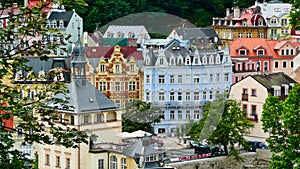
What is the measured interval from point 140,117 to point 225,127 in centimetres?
350

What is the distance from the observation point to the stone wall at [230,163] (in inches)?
1020

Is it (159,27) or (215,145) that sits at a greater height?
(159,27)

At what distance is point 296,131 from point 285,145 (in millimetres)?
289

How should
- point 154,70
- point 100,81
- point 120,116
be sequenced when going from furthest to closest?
point 100,81 → point 154,70 → point 120,116

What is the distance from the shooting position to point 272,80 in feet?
101

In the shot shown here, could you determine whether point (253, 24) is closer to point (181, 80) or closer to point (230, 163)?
point (181, 80)

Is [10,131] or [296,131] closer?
[10,131]

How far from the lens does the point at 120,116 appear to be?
2519 cm

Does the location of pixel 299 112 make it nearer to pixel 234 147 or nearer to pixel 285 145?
pixel 285 145

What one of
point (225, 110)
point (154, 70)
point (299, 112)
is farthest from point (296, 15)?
point (154, 70)

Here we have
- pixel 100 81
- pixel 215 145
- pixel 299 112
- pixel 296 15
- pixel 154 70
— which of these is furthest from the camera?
pixel 100 81

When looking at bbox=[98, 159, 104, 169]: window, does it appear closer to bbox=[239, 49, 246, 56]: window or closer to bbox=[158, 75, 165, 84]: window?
bbox=[158, 75, 165, 84]: window

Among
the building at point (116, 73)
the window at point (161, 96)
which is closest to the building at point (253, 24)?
the building at point (116, 73)

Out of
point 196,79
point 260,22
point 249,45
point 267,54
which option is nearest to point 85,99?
point 196,79
